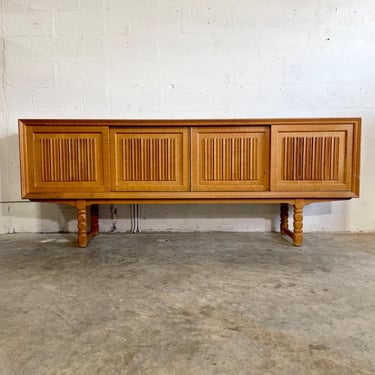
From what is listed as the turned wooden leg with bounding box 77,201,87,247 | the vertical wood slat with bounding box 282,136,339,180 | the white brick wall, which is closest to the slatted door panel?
the vertical wood slat with bounding box 282,136,339,180

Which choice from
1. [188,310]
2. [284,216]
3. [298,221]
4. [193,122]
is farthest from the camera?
[284,216]

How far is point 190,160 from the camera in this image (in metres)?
2.14

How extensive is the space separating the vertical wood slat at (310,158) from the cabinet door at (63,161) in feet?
4.00

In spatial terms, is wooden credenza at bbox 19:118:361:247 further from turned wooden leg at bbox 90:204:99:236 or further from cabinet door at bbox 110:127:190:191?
turned wooden leg at bbox 90:204:99:236

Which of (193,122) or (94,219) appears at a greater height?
(193,122)

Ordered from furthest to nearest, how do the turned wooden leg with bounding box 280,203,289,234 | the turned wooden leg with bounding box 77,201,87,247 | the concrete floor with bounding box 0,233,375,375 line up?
the turned wooden leg with bounding box 280,203,289,234, the turned wooden leg with bounding box 77,201,87,247, the concrete floor with bounding box 0,233,375,375

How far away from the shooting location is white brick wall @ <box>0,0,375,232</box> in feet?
8.64

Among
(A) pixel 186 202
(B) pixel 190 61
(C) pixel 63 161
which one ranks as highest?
(B) pixel 190 61

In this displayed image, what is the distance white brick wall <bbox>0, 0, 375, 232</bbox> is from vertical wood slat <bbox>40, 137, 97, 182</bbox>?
638 mm

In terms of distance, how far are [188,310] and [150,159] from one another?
111 centimetres

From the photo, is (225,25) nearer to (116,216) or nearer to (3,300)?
(116,216)

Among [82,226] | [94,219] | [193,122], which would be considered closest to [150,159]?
[193,122]

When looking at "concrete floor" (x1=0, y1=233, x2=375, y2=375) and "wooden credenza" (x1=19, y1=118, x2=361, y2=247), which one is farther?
"wooden credenza" (x1=19, y1=118, x2=361, y2=247)

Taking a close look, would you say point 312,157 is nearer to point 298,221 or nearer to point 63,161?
point 298,221
